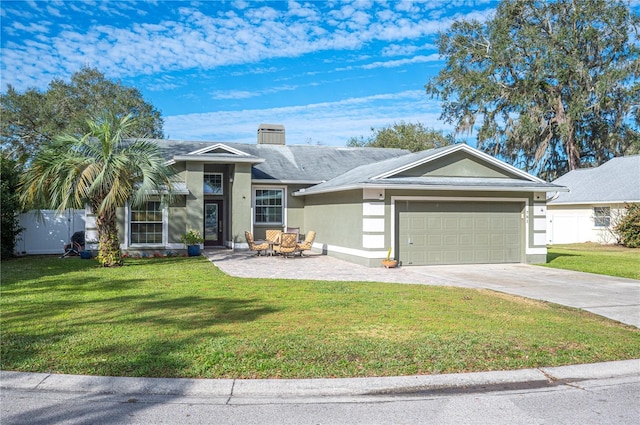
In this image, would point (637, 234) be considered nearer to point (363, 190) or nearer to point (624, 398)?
point (363, 190)

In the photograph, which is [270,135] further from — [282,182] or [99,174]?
[99,174]

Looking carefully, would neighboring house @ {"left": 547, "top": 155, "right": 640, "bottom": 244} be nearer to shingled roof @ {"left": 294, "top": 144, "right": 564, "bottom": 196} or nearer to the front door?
shingled roof @ {"left": 294, "top": 144, "right": 564, "bottom": 196}

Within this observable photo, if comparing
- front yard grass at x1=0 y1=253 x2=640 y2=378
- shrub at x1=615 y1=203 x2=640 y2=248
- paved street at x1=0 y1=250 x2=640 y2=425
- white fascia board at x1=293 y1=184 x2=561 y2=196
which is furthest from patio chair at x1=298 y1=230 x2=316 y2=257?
shrub at x1=615 y1=203 x2=640 y2=248

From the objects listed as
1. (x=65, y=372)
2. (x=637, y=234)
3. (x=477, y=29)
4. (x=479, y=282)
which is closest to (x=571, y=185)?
(x=637, y=234)

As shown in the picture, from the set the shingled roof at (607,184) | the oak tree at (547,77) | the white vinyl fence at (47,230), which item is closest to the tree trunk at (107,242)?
the white vinyl fence at (47,230)

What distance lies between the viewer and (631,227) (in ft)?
82.8

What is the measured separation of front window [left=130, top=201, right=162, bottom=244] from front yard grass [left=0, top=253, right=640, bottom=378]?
7259mm

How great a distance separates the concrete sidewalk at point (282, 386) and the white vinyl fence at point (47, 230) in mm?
15518

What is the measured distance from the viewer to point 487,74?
37562mm

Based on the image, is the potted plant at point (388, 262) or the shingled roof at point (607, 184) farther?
the shingled roof at point (607, 184)

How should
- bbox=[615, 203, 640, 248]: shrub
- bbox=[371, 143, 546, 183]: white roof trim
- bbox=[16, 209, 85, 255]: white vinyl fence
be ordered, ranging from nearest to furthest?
bbox=[371, 143, 546, 183]: white roof trim, bbox=[16, 209, 85, 255]: white vinyl fence, bbox=[615, 203, 640, 248]: shrub

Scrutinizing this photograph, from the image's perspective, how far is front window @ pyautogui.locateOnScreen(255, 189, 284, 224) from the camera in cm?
2147

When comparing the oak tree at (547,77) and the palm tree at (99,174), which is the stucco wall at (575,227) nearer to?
the oak tree at (547,77)

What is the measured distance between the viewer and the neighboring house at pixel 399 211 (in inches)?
619
